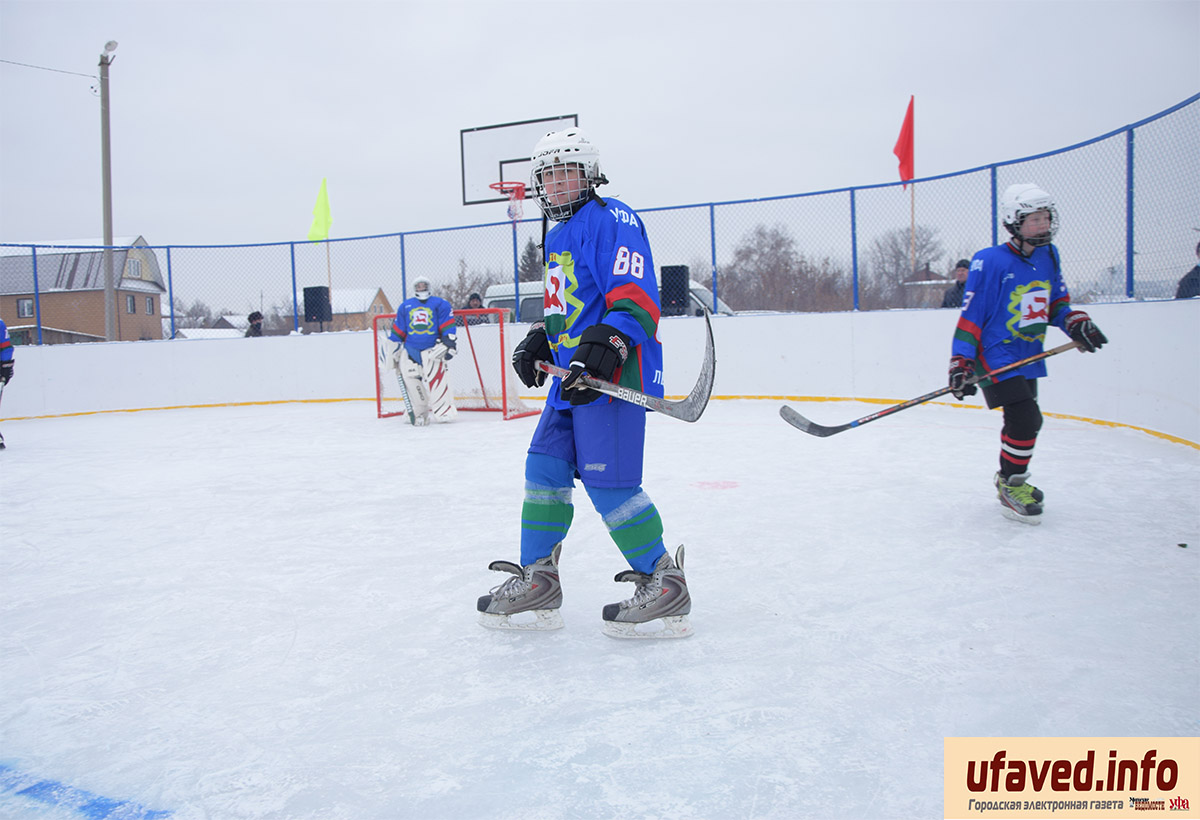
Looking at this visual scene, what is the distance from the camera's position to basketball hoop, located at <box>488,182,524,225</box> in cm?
1066

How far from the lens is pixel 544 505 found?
2.30m

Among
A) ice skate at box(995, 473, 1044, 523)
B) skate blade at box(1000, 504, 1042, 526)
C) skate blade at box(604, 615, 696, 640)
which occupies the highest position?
ice skate at box(995, 473, 1044, 523)

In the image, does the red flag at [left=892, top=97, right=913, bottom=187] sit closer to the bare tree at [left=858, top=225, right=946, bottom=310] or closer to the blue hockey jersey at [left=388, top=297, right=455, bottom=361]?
the bare tree at [left=858, top=225, right=946, bottom=310]

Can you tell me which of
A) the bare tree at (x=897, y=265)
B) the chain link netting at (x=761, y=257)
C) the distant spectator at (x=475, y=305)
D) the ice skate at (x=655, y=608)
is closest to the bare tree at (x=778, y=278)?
the chain link netting at (x=761, y=257)

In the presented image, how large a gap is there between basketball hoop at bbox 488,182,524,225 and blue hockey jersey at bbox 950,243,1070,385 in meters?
7.74

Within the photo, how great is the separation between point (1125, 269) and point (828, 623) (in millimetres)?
4970

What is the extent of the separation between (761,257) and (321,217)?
7.09 m

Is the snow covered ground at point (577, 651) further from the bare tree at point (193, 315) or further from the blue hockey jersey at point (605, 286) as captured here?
the bare tree at point (193, 315)

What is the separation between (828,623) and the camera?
7.57 feet

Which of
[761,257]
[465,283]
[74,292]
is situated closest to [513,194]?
[465,283]

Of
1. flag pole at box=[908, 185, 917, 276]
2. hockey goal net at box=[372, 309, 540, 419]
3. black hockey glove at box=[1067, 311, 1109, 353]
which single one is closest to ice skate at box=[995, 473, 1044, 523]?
black hockey glove at box=[1067, 311, 1109, 353]

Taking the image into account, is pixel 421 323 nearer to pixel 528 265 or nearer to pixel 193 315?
pixel 528 265

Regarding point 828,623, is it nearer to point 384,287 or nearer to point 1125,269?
point 1125,269
